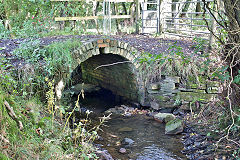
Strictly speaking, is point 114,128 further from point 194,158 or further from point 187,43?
point 187,43

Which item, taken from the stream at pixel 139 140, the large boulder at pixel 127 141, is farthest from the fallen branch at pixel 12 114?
the large boulder at pixel 127 141

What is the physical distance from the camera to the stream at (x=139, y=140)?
480cm

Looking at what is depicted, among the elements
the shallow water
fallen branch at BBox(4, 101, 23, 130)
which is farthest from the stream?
fallen branch at BBox(4, 101, 23, 130)

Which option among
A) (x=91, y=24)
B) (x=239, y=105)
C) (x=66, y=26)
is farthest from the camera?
(x=91, y=24)

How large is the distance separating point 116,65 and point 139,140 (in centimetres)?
332

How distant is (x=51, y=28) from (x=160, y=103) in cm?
494

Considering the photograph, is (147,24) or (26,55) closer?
(26,55)

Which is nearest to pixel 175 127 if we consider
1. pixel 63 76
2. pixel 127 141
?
pixel 127 141

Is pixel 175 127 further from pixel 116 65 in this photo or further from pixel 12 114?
pixel 12 114

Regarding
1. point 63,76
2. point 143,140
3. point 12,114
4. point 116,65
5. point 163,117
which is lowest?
point 143,140

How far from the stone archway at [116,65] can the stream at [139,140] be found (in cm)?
119

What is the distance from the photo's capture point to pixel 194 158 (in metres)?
4.41

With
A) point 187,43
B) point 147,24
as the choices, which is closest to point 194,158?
point 187,43

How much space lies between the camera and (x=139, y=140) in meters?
5.54
